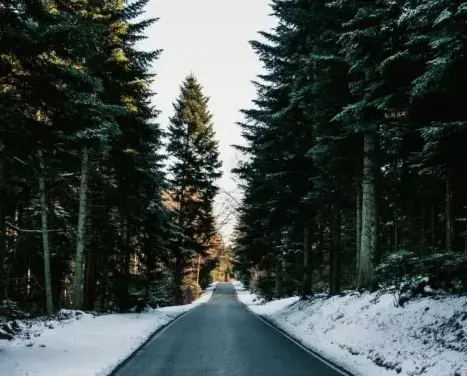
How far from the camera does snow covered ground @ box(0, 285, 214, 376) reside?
968 centimetres

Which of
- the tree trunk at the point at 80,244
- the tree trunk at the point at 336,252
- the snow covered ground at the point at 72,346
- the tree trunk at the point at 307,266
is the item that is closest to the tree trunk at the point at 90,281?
the tree trunk at the point at 80,244

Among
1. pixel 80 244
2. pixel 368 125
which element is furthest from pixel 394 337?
pixel 80 244

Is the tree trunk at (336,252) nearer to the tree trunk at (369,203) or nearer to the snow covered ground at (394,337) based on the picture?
the tree trunk at (369,203)

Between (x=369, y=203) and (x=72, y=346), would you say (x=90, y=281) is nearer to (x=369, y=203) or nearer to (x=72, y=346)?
(x=72, y=346)

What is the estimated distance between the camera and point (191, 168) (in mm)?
39344

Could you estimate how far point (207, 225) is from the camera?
42.5m

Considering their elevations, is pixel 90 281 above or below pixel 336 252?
below

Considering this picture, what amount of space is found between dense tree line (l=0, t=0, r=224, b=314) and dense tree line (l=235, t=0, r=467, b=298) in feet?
21.7

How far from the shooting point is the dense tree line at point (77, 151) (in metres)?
10.7

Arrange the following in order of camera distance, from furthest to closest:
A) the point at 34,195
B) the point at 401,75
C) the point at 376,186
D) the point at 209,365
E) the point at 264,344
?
the point at 34,195, the point at 376,186, the point at 264,344, the point at 401,75, the point at 209,365

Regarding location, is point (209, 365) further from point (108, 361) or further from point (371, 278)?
point (371, 278)

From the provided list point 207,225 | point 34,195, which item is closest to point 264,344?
point 34,195

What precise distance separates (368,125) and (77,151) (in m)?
10.9

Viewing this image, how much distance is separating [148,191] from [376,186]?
12460mm
